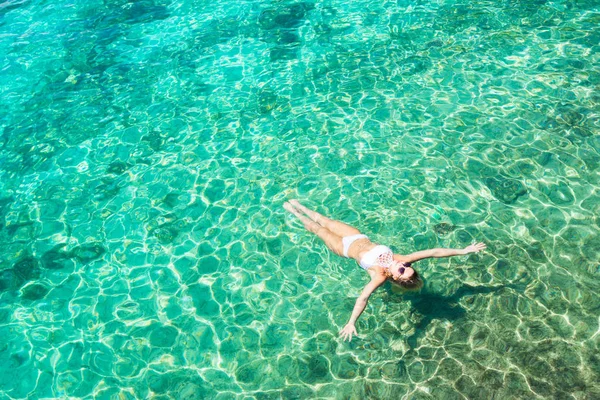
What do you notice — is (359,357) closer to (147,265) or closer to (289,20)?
(147,265)

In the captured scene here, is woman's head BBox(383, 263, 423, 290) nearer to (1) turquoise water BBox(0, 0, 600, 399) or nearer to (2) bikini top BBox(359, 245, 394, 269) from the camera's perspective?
(2) bikini top BBox(359, 245, 394, 269)

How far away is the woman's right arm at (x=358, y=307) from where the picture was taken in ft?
20.8

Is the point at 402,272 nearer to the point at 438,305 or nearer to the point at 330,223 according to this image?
the point at 438,305

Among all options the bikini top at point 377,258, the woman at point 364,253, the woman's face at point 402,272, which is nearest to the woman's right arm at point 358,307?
the woman at point 364,253

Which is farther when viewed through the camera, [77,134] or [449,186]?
[77,134]

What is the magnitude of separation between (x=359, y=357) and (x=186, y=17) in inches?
499

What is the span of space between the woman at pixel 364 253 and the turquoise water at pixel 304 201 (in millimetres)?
375

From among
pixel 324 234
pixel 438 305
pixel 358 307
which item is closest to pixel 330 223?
pixel 324 234

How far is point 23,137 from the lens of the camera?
1165 cm

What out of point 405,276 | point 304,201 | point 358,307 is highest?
point 405,276

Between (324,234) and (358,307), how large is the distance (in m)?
1.79

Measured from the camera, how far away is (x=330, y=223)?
26.8 ft

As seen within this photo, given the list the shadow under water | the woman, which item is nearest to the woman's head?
the woman

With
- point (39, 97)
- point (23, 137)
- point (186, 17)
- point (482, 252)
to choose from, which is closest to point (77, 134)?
point (23, 137)
